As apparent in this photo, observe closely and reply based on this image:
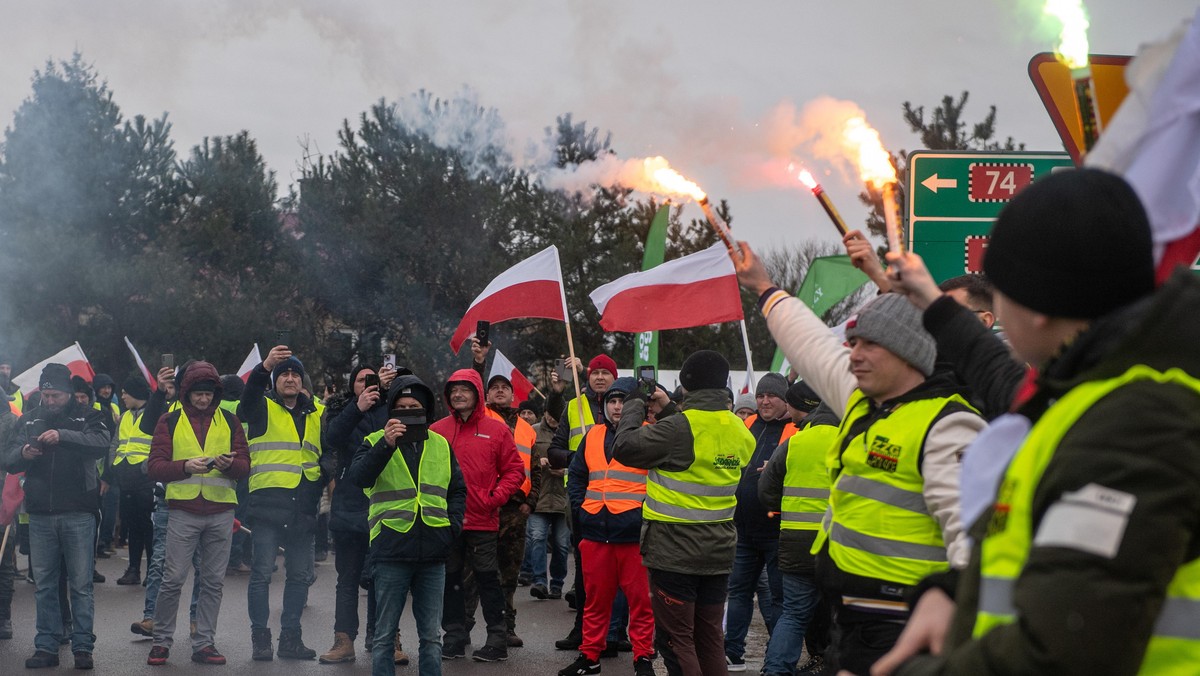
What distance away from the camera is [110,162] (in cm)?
3197

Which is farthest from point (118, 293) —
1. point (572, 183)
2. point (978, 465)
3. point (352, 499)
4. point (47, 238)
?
point (978, 465)

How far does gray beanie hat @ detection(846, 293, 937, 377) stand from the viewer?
167 inches

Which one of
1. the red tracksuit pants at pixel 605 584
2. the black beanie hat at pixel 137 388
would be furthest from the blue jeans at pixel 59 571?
the black beanie hat at pixel 137 388

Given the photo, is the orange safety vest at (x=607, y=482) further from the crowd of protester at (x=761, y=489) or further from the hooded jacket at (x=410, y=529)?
the hooded jacket at (x=410, y=529)

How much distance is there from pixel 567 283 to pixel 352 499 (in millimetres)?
19256

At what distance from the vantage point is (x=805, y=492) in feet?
28.8

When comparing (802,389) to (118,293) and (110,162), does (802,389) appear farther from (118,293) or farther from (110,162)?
(110,162)

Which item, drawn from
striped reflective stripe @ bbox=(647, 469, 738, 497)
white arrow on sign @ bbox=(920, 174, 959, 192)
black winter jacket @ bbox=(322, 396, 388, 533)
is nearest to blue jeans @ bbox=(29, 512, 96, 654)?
black winter jacket @ bbox=(322, 396, 388, 533)

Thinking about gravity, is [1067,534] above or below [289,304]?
below

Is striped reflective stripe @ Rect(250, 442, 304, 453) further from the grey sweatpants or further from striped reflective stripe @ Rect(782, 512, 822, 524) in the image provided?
striped reflective stripe @ Rect(782, 512, 822, 524)

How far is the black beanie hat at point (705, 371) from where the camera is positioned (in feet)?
26.6

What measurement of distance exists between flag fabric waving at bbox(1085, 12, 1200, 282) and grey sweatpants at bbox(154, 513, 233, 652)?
9.03 meters

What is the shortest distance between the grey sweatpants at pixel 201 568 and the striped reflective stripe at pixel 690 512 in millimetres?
3876

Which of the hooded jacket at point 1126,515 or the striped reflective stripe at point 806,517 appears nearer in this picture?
the hooded jacket at point 1126,515
